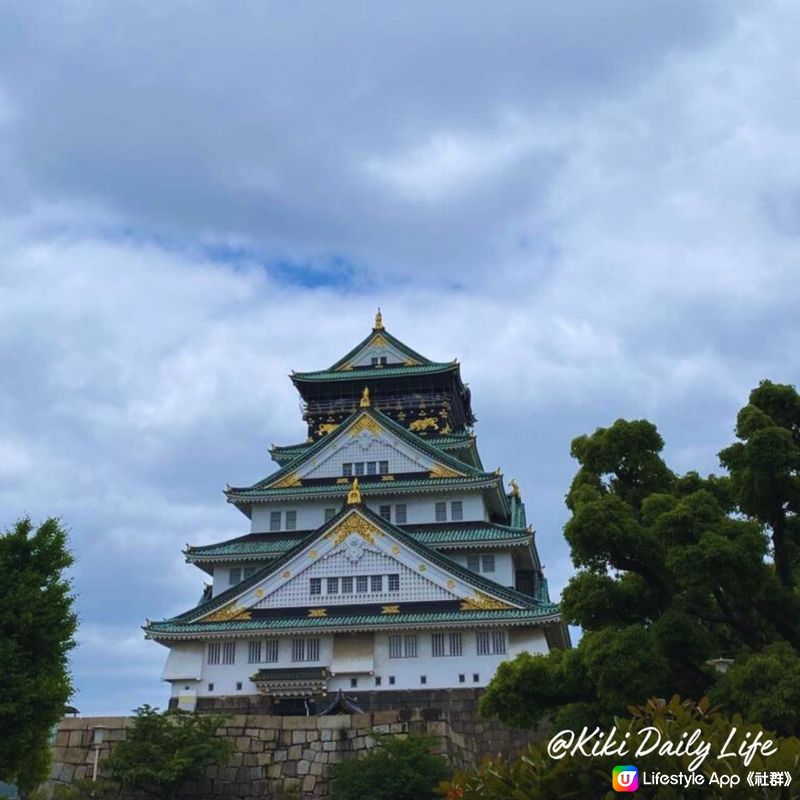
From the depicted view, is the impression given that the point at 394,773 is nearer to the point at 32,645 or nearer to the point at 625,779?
the point at 32,645

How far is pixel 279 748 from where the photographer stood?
2420 centimetres

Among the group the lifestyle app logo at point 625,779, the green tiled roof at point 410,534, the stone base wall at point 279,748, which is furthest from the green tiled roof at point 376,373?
the lifestyle app logo at point 625,779

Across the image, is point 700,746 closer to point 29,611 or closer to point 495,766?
point 495,766

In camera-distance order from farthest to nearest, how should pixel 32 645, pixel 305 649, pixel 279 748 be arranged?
pixel 305 649
pixel 279 748
pixel 32 645

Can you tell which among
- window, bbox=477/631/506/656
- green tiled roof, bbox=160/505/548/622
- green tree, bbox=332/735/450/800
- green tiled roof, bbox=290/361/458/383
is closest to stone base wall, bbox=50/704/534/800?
green tree, bbox=332/735/450/800

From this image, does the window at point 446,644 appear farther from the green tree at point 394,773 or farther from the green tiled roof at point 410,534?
the green tree at point 394,773

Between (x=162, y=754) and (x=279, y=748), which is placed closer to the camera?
(x=162, y=754)

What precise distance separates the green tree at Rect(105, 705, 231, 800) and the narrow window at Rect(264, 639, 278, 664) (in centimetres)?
1452

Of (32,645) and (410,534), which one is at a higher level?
(410,534)

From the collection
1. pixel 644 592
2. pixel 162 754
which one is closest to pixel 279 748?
pixel 162 754

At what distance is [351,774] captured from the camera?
70.8 feet

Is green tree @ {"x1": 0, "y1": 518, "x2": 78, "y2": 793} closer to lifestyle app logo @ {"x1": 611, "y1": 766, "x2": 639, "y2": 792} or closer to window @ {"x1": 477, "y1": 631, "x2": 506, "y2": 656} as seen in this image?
lifestyle app logo @ {"x1": 611, "y1": 766, "x2": 639, "y2": 792}

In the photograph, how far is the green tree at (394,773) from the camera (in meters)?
20.8

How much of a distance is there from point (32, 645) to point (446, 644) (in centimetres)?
2024
